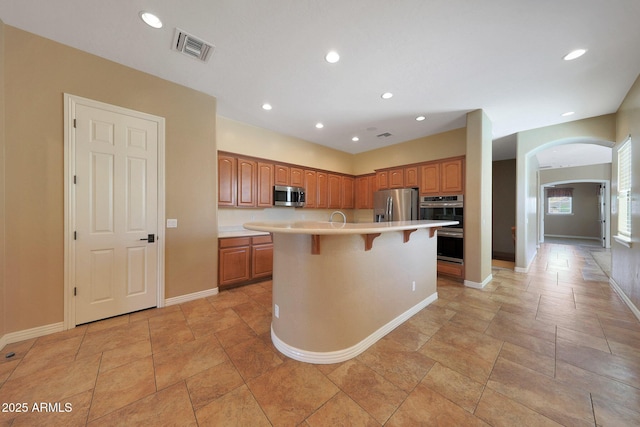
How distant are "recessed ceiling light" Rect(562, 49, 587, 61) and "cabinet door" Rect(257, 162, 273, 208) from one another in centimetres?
427

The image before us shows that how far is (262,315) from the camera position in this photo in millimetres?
2758

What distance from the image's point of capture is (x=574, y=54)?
231cm

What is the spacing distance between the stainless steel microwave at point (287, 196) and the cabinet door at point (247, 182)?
465 mm

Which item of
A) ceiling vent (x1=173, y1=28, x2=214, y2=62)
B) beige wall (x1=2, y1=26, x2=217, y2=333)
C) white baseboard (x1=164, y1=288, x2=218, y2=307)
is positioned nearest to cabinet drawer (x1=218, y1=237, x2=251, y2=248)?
white baseboard (x1=164, y1=288, x2=218, y2=307)

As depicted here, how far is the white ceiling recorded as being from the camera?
1863 mm

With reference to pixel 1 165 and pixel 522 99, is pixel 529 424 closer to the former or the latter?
pixel 522 99

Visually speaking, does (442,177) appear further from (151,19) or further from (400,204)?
(151,19)

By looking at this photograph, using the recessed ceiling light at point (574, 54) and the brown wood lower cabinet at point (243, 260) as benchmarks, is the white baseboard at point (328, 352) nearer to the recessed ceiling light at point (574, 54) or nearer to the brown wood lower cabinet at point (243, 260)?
the brown wood lower cabinet at point (243, 260)

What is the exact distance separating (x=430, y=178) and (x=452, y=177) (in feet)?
1.35

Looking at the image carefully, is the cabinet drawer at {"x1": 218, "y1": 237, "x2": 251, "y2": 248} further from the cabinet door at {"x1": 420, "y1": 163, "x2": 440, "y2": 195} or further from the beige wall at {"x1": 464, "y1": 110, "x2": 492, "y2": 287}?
the beige wall at {"x1": 464, "y1": 110, "x2": 492, "y2": 287}

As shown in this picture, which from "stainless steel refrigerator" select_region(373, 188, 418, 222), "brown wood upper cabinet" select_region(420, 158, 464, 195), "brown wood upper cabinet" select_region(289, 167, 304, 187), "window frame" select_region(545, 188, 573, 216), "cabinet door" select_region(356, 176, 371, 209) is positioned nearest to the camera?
"brown wood upper cabinet" select_region(420, 158, 464, 195)

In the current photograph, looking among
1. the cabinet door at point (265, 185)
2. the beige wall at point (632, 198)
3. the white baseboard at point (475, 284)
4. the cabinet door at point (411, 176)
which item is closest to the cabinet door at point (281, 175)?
the cabinet door at point (265, 185)

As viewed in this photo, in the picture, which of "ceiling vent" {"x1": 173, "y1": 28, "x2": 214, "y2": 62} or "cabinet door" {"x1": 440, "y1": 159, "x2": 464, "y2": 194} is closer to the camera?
"ceiling vent" {"x1": 173, "y1": 28, "x2": 214, "y2": 62}

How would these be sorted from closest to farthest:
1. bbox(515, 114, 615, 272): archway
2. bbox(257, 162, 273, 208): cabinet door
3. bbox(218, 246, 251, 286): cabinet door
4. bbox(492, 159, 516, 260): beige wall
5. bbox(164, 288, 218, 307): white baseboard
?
bbox(164, 288, 218, 307): white baseboard → bbox(218, 246, 251, 286): cabinet door → bbox(515, 114, 615, 272): archway → bbox(257, 162, 273, 208): cabinet door → bbox(492, 159, 516, 260): beige wall
